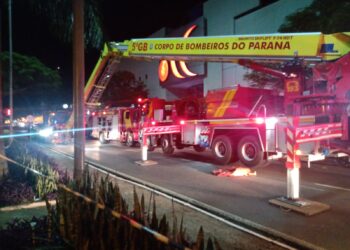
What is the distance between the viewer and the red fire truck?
9125mm

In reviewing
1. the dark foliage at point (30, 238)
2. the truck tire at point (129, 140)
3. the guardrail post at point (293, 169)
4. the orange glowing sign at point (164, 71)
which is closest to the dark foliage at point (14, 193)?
the dark foliage at point (30, 238)

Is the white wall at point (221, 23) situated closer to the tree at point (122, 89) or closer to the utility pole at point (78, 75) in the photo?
the tree at point (122, 89)

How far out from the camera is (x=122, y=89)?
4409 cm

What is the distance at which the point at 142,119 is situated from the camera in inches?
765

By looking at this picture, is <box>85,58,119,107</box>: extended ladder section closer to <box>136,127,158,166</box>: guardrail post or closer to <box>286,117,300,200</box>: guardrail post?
<box>136,127,158,166</box>: guardrail post

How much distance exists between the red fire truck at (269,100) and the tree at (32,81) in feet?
57.8

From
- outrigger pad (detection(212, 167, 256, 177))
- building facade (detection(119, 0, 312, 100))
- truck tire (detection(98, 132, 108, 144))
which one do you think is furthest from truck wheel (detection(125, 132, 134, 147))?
outrigger pad (detection(212, 167, 256, 177))

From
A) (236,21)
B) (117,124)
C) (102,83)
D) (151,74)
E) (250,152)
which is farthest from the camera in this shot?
(151,74)

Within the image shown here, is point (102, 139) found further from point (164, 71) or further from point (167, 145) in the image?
point (164, 71)

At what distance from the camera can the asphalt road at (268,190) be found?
18.8 ft

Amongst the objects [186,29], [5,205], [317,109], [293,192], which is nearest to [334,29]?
[317,109]

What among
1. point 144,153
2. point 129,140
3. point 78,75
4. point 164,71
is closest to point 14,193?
point 78,75

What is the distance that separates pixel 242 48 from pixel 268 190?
412cm

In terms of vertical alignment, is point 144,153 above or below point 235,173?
above
